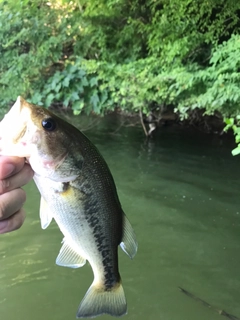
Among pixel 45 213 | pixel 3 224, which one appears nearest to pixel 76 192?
pixel 45 213

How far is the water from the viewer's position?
3.61 meters

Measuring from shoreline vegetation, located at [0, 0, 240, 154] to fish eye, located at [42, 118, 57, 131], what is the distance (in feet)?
17.7

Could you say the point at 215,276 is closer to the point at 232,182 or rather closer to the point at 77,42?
the point at 232,182

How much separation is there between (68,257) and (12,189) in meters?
0.48

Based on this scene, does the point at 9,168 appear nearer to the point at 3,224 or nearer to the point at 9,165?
the point at 9,165

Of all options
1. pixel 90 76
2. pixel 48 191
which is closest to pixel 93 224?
pixel 48 191

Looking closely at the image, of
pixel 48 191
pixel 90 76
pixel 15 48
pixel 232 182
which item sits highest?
pixel 48 191

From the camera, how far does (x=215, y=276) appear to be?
4.02m

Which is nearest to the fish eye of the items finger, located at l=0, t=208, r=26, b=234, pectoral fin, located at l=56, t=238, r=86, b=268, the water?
finger, located at l=0, t=208, r=26, b=234

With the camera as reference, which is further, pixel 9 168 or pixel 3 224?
pixel 3 224

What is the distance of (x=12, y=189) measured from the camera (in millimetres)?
1531

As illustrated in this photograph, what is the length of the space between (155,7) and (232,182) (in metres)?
3.84

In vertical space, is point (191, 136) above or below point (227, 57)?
below

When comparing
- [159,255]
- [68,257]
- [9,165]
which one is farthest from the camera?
[159,255]
